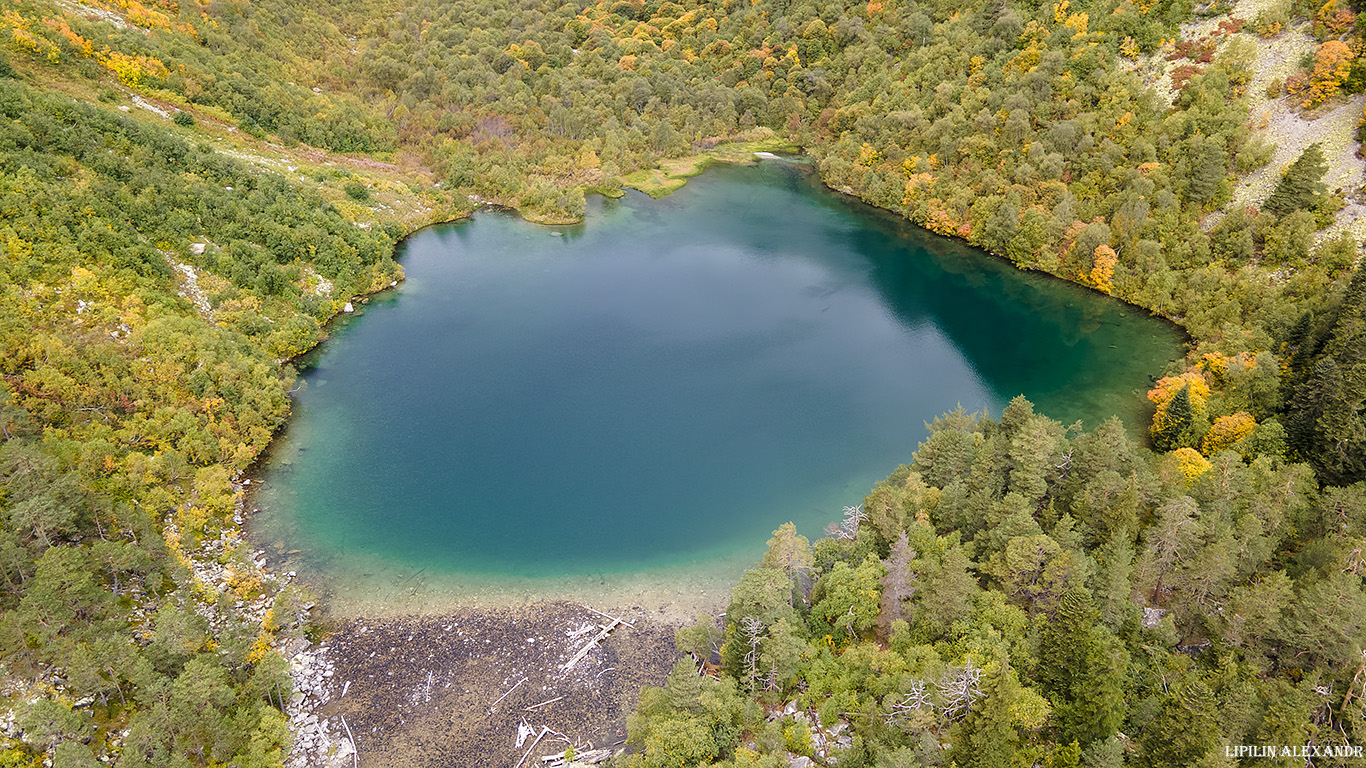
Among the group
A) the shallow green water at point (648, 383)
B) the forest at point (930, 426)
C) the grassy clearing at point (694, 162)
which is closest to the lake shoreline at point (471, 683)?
the forest at point (930, 426)

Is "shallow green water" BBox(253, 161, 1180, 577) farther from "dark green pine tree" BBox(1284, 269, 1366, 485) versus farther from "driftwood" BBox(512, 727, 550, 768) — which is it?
"dark green pine tree" BBox(1284, 269, 1366, 485)

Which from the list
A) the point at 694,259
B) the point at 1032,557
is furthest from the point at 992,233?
the point at 1032,557

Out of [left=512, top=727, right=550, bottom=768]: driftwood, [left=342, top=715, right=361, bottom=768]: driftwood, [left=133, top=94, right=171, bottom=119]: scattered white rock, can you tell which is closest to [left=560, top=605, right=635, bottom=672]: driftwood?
[left=512, top=727, right=550, bottom=768]: driftwood

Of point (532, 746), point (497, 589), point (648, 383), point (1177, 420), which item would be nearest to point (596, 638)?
point (532, 746)

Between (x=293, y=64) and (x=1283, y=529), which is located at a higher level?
(x=293, y=64)

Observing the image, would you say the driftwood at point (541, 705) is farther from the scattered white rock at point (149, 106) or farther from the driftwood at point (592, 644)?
the scattered white rock at point (149, 106)

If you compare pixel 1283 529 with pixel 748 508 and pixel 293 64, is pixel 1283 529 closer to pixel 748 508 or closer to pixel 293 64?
pixel 748 508

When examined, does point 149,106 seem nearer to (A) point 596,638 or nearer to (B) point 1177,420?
(A) point 596,638
